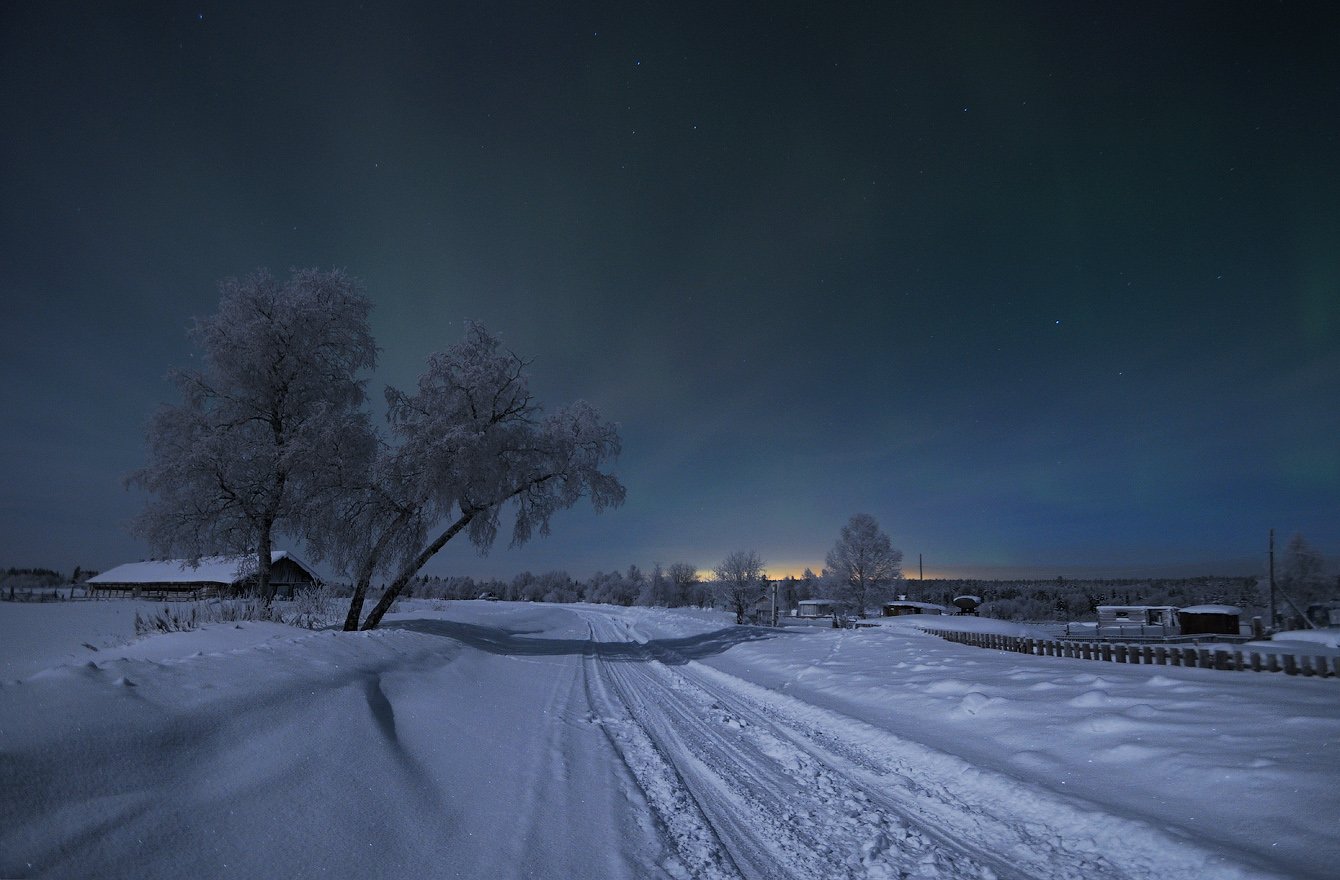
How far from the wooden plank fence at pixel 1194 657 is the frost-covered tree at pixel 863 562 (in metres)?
41.0

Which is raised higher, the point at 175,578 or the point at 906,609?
the point at 175,578

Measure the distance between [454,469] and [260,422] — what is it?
25.5 ft

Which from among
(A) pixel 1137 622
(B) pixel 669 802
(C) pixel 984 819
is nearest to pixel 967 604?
(A) pixel 1137 622

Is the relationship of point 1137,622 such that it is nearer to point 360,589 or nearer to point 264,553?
point 360,589

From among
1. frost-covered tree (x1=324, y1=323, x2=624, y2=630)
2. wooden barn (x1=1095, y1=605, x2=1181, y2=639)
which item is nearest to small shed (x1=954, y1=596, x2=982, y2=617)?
wooden barn (x1=1095, y1=605, x2=1181, y2=639)

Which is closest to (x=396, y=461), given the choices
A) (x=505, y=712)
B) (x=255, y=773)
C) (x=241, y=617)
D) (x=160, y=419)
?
(x=241, y=617)

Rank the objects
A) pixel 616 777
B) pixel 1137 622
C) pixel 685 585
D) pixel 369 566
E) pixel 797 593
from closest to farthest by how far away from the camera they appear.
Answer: pixel 616 777
pixel 369 566
pixel 1137 622
pixel 685 585
pixel 797 593

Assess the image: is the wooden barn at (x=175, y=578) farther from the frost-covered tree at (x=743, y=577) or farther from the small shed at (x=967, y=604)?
the small shed at (x=967, y=604)

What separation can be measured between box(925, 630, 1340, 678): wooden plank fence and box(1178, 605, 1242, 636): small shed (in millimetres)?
35694

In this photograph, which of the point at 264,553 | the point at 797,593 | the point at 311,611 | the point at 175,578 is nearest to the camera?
the point at 311,611

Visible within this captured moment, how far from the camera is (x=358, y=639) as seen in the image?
36.4ft

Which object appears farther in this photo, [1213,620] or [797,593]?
[797,593]

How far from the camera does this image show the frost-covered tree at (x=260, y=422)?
53.8 ft

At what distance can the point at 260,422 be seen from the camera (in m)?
18.3
